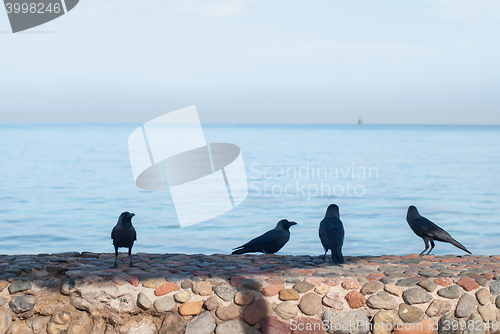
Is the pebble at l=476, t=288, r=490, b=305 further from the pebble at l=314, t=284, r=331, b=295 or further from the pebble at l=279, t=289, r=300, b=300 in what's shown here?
the pebble at l=279, t=289, r=300, b=300

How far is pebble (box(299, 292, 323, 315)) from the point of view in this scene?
454cm

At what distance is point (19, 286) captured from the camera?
4.65 metres

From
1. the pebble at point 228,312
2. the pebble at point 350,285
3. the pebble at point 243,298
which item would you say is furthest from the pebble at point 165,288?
the pebble at point 350,285

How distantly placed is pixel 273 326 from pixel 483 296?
207 cm

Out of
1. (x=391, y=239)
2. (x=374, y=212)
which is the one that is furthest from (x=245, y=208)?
(x=391, y=239)

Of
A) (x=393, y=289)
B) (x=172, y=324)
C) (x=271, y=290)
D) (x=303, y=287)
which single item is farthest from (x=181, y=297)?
(x=393, y=289)

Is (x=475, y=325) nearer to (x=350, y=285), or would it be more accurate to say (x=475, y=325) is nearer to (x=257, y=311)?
(x=350, y=285)

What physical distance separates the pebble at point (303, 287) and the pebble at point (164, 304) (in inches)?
46.2

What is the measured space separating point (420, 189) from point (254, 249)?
44.1ft

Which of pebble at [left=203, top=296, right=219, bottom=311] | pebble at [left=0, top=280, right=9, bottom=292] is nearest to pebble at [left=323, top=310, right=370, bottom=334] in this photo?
pebble at [left=203, top=296, right=219, bottom=311]

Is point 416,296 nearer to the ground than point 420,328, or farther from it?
farther from it

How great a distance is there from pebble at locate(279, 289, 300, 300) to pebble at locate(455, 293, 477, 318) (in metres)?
1.53

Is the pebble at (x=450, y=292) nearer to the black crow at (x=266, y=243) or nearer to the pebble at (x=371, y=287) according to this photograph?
the pebble at (x=371, y=287)

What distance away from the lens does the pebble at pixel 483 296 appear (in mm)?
4691
